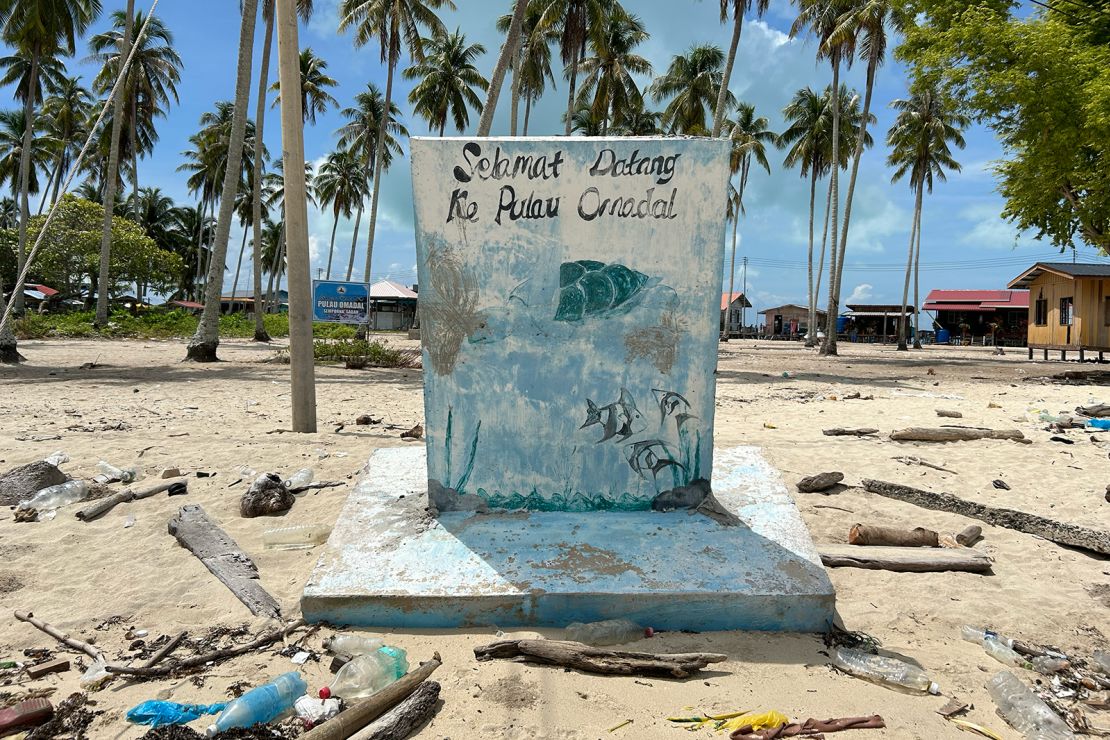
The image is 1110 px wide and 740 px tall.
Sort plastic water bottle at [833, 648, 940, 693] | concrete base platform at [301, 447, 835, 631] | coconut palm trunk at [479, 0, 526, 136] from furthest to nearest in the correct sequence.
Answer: coconut palm trunk at [479, 0, 526, 136] < concrete base platform at [301, 447, 835, 631] < plastic water bottle at [833, 648, 940, 693]

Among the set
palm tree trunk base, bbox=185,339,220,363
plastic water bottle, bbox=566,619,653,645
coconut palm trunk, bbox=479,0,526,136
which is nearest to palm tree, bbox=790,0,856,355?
coconut palm trunk, bbox=479,0,526,136

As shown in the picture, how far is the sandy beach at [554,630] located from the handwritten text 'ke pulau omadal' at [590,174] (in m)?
2.23

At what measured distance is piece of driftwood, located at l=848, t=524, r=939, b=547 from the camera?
4.16 metres

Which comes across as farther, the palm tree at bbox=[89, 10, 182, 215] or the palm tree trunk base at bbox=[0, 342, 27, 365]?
the palm tree at bbox=[89, 10, 182, 215]

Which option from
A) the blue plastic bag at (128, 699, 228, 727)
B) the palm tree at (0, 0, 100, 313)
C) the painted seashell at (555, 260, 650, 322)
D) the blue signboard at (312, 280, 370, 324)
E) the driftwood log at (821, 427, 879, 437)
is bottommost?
the blue plastic bag at (128, 699, 228, 727)

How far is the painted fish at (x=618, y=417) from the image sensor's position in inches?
151

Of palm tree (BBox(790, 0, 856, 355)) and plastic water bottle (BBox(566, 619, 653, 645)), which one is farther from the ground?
palm tree (BBox(790, 0, 856, 355))

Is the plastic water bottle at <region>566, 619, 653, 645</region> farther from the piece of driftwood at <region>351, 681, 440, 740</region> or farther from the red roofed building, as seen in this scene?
the red roofed building

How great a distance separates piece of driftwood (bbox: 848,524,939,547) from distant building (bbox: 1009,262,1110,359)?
21.1 metres

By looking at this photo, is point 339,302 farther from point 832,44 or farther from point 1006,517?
point 832,44

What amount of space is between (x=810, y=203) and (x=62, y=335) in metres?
36.4

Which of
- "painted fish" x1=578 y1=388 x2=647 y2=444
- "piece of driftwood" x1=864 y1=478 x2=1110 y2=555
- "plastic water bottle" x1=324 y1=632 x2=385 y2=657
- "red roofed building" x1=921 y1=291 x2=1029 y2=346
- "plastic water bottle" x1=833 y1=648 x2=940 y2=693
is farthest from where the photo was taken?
"red roofed building" x1=921 y1=291 x2=1029 y2=346

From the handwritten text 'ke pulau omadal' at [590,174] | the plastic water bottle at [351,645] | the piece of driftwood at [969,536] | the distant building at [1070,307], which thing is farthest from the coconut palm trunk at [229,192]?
the distant building at [1070,307]

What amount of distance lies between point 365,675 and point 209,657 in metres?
0.73
